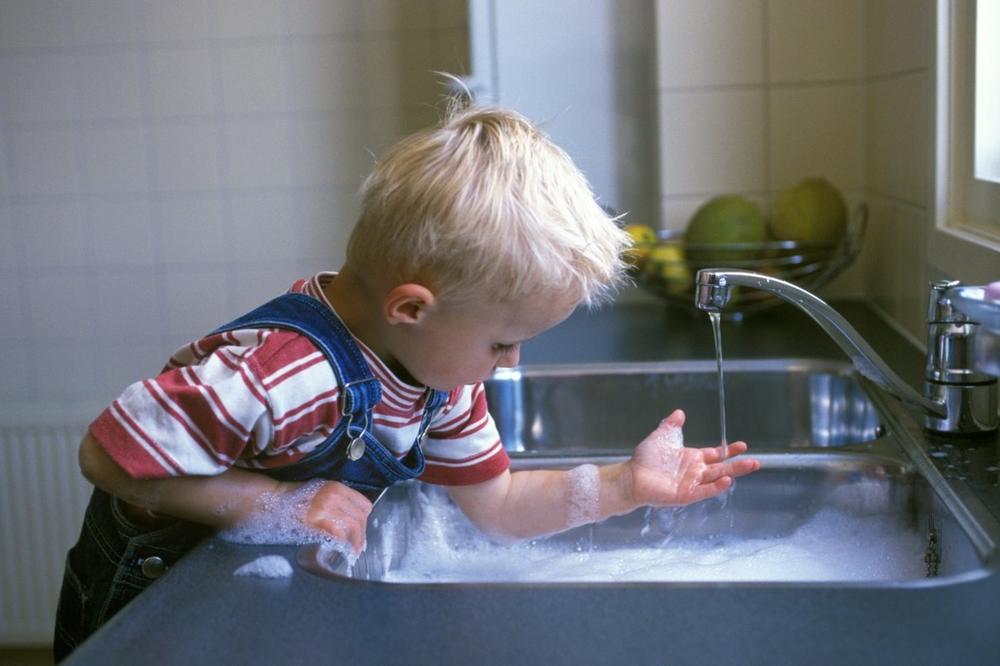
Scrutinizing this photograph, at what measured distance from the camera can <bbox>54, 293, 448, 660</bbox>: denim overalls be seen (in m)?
0.86

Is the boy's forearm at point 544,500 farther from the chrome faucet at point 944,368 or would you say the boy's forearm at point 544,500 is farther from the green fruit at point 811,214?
the green fruit at point 811,214

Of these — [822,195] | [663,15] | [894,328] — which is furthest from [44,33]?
[894,328]

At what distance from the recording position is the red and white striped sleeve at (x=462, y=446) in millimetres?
1004

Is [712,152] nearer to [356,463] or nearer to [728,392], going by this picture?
[728,392]

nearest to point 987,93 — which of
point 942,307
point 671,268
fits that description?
point 942,307

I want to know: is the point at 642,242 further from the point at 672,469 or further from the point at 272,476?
the point at 272,476

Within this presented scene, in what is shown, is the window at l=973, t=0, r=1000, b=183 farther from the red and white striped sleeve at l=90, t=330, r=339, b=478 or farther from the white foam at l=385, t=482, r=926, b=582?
the red and white striped sleeve at l=90, t=330, r=339, b=478

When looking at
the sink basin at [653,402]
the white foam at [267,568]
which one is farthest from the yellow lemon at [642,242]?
the white foam at [267,568]

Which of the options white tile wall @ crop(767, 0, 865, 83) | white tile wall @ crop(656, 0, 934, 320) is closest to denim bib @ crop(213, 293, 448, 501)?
white tile wall @ crop(656, 0, 934, 320)

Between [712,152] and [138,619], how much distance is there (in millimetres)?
1394

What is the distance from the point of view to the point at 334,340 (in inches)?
34.0

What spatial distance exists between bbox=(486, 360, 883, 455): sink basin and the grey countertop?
71cm

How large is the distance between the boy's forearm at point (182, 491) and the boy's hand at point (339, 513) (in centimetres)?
4

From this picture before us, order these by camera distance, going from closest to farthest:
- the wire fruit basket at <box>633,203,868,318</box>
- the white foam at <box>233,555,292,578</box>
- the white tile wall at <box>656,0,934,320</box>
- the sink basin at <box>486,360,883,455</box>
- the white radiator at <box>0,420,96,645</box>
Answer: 1. the white foam at <box>233,555,292,578</box>
2. the sink basin at <box>486,360,883,455</box>
3. the wire fruit basket at <box>633,203,868,318</box>
4. the white tile wall at <box>656,0,934,320</box>
5. the white radiator at <box>0,420,96,645</box>
